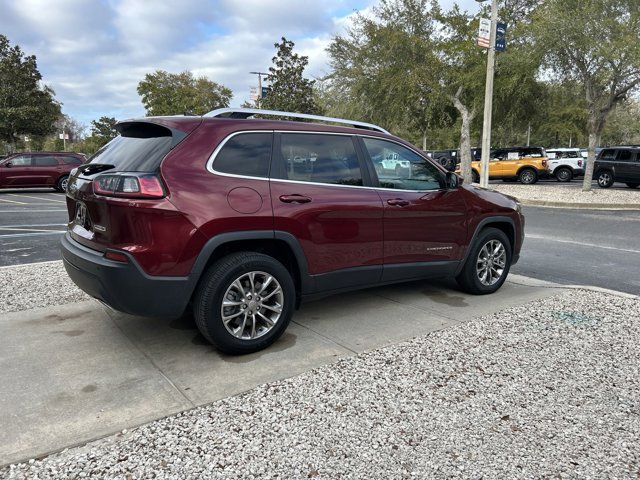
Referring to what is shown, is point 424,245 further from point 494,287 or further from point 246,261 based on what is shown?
point 246,261

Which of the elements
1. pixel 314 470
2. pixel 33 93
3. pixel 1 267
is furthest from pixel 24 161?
pixel 314 470

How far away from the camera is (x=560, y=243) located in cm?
893

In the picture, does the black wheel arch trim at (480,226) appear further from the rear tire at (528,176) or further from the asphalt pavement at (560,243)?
the rear tire at (528,176)

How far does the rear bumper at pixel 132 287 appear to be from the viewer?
316 cm

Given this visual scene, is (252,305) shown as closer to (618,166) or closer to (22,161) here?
(22,161)

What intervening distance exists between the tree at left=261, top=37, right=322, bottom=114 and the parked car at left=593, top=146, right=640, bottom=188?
16.3m

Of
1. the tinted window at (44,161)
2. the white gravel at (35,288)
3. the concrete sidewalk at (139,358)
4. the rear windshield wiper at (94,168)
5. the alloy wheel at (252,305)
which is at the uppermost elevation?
the tinted window at (44,161)

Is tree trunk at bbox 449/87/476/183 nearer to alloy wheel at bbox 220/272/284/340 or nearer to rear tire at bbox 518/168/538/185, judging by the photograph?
rear tire at bbox 518/168/538/185

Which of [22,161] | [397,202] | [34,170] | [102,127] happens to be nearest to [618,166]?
[397,202]

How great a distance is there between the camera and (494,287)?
17.5 feet

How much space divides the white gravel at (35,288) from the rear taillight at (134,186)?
2.25 meters

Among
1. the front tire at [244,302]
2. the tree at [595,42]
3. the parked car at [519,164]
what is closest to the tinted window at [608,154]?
the parked car at [519,164]

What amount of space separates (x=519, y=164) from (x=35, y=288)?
2323 cm

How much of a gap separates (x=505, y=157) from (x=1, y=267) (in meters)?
23.3
